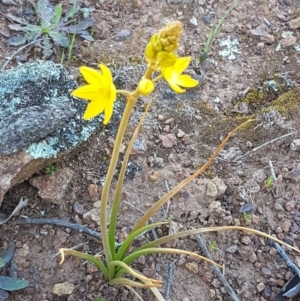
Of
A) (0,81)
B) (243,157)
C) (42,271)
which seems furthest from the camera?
(243,157)

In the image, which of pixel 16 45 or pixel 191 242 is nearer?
pixel 191 242

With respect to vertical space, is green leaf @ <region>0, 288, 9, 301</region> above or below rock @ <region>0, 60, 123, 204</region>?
below

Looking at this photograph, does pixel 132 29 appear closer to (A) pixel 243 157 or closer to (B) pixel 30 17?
(B) pixel 30 17

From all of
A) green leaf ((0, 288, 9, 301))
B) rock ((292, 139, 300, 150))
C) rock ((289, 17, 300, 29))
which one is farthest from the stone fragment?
rock ((289, 17, 300, 29))

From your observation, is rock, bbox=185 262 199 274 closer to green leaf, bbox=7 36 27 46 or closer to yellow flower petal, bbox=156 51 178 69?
yellow flower petal, bbox=156 51 178 69

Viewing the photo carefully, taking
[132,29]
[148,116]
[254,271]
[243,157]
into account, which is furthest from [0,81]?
[254,271]

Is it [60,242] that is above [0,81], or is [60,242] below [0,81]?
below

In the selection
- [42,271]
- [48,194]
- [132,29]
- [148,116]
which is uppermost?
[132,29]

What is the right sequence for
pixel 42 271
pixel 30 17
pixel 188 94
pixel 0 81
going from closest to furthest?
pixel 42 271
pixel 0 81
pixel 188 94
pixel 30 17
